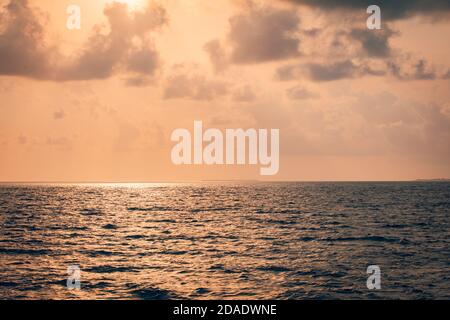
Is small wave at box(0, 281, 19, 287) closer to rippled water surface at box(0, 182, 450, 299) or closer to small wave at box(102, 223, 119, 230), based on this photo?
rippled water surface at box(0, 182, 450, 299)

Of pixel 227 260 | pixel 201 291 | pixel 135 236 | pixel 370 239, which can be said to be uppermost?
pixel 201 291

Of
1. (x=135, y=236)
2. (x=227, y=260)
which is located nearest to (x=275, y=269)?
(x=227, y=260)

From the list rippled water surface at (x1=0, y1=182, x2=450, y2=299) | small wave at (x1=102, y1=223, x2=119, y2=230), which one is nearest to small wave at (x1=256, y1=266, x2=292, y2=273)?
rippled water surface at (x1=0, y1=182, x2=450, y2=299)

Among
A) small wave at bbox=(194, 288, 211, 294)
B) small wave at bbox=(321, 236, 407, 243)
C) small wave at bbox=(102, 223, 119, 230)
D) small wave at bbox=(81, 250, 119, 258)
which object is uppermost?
small wave at bbox=(194, 288, 211, 294)

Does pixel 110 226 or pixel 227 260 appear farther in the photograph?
pixel 110 226

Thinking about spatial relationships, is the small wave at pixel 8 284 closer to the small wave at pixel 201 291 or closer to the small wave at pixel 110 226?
the small wave at pixel 201 291

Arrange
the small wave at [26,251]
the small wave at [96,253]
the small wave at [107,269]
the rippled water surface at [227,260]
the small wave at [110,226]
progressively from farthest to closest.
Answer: the small wave at [110,226]
the small wave at [26,251]
the small wave at [96,253]
the small wave at [107,269]
the rippled water surface at [227,260]

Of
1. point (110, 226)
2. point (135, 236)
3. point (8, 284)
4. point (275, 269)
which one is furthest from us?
point (110, 226)

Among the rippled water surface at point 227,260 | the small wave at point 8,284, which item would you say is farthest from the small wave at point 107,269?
the small wave at point 8,284

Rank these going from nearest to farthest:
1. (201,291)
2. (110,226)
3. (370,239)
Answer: (201,291) < (370,239) < (110,226)

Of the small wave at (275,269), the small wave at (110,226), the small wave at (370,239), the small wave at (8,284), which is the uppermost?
the small wave at (8,284)

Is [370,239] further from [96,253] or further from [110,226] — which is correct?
[110,226]

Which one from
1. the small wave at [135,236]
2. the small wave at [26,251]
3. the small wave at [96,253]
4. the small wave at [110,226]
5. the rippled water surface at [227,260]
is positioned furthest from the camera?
the small wave at [110,226]
